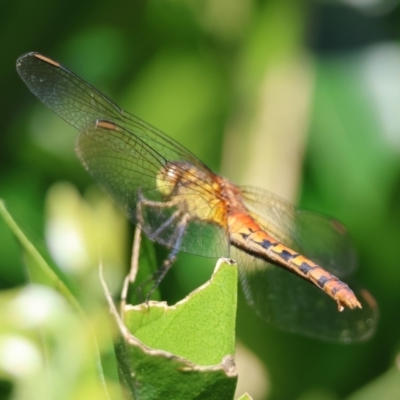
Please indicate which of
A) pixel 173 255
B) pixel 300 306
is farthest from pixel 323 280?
pixel 173 255

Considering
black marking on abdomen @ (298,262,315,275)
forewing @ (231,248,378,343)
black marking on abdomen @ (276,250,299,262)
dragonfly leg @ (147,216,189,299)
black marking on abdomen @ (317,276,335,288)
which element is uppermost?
black marking on abdomen @ (317,276,335,288)

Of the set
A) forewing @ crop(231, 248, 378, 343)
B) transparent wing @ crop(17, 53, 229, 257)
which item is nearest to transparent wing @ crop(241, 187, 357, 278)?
forewing @ crop(231, 248, 378, 343)

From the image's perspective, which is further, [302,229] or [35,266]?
[302,229]

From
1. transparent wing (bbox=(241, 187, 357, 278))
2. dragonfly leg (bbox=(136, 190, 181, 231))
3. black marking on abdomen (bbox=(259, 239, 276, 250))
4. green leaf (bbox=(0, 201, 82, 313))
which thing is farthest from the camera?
transparent wing (bbox=(241, 187, 357, 278))

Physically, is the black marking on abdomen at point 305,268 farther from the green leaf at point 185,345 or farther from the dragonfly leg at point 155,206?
the green leaf at point 185,345

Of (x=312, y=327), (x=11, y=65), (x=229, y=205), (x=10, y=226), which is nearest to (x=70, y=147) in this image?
(x=11, y=65)

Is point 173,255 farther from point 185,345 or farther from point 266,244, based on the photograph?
point 185,345

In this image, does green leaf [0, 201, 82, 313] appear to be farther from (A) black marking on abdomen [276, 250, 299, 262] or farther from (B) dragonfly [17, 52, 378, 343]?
(A) black marking on abdomen [276, 250, 299, 262]

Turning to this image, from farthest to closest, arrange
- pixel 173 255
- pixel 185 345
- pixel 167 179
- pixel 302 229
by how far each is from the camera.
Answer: pixel 302 229 → pixel 167 179 → pixel 173 255 → pixel 185 345
